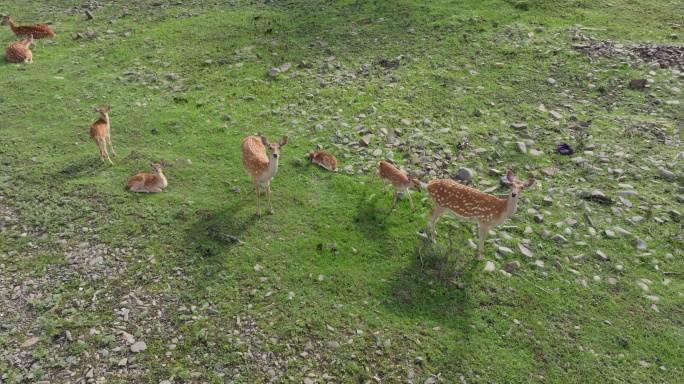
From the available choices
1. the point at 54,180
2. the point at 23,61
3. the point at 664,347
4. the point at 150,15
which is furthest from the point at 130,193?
the point at 150,15

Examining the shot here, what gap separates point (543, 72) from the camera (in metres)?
17.6

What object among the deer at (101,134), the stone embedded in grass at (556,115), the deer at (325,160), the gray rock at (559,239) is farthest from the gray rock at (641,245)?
the deer at (101,134)

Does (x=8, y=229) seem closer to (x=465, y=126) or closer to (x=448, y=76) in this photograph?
(x=465, y=126)

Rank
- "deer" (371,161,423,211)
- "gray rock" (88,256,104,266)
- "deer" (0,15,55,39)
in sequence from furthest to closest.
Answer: "deer" (0,15,55,39) → "deer" (371,161,423,211) → "gray rock" (88,256,104,266)

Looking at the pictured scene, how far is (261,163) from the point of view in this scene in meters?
11.1

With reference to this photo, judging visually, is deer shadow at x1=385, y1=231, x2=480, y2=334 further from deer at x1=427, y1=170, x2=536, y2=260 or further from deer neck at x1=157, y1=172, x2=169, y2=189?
deer neck at x1=157, y1=172, x2=169, y2=189

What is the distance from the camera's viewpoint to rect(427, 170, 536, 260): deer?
32.5 ft

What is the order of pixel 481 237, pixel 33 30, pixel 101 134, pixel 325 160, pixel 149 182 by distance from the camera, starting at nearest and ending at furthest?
pixel 481 237, pixel 149 182, pixel 101 134, pixel 325 160, pixel 33 30

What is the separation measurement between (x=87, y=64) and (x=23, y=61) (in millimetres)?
2533

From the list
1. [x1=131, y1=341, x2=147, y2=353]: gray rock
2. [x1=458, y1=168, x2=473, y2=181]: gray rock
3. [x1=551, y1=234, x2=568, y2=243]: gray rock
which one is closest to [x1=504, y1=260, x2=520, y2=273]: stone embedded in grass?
[x1=551, y1=234, x2=568, y2=243]: gray rock

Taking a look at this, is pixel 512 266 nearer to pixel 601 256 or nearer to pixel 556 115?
pixel 601 256

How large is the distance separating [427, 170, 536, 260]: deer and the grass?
2.71 feet

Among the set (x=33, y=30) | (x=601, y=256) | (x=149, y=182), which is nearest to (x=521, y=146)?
(x=601, y=256)

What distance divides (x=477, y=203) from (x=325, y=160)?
15.3ft
